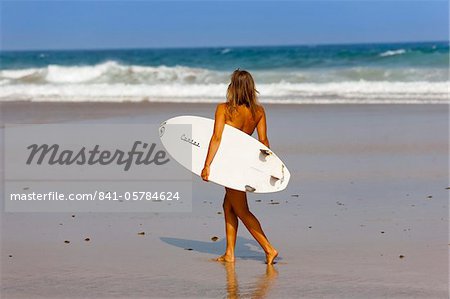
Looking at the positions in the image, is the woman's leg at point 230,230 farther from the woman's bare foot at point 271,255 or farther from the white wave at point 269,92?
the white wave at point 269,92

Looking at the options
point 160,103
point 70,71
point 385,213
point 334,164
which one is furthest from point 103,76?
point 385,213

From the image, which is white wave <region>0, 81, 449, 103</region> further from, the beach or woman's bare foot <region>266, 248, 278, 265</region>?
woman's bare foot <region>266, 248, 278, 265</region>

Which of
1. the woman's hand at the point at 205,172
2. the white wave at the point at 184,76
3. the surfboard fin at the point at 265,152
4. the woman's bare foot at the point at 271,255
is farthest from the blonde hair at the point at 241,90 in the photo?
→ the white wave at the point at 184,76

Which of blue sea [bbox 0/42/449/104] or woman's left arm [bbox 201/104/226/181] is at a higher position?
woman's left arm [bbox 201/104/226/181]

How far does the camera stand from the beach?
5.17 m

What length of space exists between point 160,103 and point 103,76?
12312mm

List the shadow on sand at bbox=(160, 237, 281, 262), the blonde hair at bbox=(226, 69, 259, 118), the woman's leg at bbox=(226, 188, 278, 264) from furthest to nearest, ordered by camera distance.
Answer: the shadow on sand at bbox=(160, 237, 281, 262)
the woman's leg at bbox=(226, 188, 278, 264)
the blonde hair at bbox=(226, 69, 259, 118)

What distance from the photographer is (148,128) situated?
13.0m

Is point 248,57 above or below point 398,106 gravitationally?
below

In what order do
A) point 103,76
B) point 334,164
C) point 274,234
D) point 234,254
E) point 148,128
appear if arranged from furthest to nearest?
point 103,76
point 148,128
point 334,164
point 274,234
point 234,254

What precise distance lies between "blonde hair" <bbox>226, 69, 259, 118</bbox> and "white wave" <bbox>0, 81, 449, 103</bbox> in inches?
523

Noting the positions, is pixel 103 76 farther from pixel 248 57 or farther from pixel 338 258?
pixel 338 258

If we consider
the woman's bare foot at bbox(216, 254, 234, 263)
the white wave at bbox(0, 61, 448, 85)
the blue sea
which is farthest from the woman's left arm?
the white wave at bbox(0, 61, 448, 85)

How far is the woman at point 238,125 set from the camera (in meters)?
5.53
